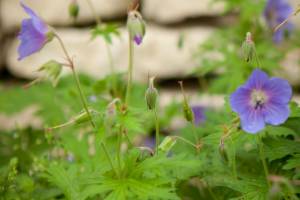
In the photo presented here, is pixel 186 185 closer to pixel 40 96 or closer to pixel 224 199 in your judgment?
pixel 224 199

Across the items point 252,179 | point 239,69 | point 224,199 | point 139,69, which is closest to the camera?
point 252,179

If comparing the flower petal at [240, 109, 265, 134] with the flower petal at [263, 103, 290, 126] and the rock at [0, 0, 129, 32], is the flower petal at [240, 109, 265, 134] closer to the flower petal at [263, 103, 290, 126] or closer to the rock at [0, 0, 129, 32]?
the flower petal at [263, 103, 290, 126]

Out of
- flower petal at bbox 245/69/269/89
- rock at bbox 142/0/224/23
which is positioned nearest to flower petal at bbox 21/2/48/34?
flower petal at bbox 245/69/269/89

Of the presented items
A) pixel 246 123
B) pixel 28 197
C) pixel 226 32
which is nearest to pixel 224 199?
pixel 246 123

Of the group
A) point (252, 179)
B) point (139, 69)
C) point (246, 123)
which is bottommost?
point (139, 69)

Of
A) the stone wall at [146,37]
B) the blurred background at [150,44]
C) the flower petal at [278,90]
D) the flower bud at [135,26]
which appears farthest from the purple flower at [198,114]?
the flower bud at [135,26]

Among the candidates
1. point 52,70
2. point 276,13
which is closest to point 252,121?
point 52,70
